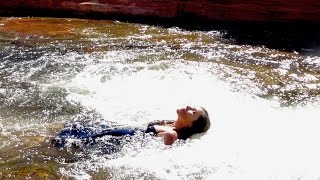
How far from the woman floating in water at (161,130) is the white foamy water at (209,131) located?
0.48 feet

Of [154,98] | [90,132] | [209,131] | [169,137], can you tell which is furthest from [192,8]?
[90,132]

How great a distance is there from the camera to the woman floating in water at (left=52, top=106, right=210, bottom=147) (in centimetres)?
511

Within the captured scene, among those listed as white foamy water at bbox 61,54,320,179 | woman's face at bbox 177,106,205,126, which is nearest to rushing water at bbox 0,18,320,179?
white foamy water at bbox 61,54,320,179

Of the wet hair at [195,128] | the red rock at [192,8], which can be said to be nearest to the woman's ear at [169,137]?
the wet hair at [195,128]

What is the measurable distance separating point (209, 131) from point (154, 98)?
1.47 meters

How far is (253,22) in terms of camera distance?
10.8 m

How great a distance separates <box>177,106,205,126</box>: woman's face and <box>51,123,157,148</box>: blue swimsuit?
16.6 inches

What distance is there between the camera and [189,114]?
5.22 m

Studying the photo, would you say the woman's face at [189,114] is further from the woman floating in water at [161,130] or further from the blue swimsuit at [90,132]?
the blue swimsuit at [90,132]

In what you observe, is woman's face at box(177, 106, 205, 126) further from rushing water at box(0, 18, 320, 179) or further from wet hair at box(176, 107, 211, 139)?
rushing water at box(0, 18, 320, 179)

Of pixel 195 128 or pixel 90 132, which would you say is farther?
pixel 195 128

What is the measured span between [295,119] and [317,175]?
1518mm

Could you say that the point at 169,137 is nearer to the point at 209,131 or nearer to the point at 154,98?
the point at 209,131

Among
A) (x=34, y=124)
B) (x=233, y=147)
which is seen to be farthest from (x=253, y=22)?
(x=34, y=124)
